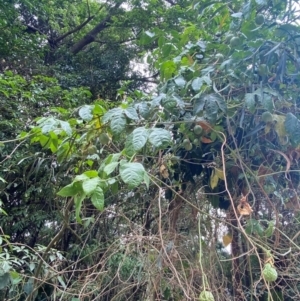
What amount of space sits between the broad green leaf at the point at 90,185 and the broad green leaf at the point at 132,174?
0.21ft

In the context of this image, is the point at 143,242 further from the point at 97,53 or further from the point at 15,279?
the point at 97,53

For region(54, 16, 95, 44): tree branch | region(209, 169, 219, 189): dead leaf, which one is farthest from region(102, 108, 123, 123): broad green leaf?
region(54, 16, 95, 44): tree branch

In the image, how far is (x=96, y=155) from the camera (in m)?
1.18

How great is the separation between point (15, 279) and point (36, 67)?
232 cm

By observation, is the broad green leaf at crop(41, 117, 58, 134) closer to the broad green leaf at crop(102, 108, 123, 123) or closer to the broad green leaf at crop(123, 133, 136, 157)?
the broad green leaf at crop(102, 108, 123, 123)

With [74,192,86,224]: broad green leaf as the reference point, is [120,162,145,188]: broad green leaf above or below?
above

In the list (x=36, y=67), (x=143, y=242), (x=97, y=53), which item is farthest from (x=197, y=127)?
(x=97, y=53)

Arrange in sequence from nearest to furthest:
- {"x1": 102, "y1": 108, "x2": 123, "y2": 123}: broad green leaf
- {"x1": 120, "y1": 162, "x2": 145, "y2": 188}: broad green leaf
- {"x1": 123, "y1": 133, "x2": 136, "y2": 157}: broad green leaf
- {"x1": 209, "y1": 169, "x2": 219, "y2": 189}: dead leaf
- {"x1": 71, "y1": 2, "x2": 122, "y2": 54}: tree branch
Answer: {"x1": 120, "y1": 162, "x2": 145, "y2": 188}: broad green leaf, {"x1": 123, "y1": 133, "x2": 136, "y2": 157}: broad green leaf, {"x1": 102, "y1": 108, "x2": 123, "y2": 123}: broad green leaf, {"x1": 209, "y1": 169, "x2": 219, "y2": 189}: dead leaf, {"x1": 71, "y1": 2, "x2": 122, "y2": 54}: tree branch

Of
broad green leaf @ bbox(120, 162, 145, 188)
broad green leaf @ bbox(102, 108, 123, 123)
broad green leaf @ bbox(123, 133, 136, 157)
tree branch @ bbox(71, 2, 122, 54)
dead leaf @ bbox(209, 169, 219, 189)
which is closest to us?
broad green leaf @ bbox(120, 162, 145, 188)

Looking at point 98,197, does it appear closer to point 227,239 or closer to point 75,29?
point 227,239

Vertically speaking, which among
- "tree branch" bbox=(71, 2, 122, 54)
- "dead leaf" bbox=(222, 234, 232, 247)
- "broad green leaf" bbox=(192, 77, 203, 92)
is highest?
"broad green leaf" bbox=(192, 77, 203, 92)

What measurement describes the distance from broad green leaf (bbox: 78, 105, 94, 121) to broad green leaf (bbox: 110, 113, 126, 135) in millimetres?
110

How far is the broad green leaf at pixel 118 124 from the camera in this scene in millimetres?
907

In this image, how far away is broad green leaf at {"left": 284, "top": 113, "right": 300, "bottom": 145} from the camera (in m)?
0.95
